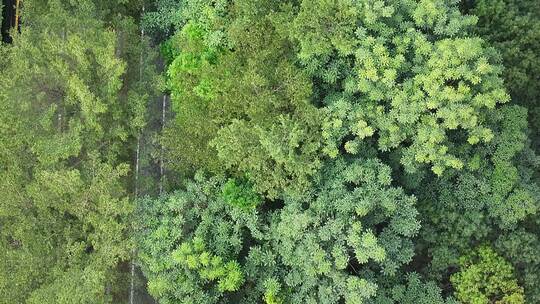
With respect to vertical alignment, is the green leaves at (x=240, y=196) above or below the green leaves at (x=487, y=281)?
above

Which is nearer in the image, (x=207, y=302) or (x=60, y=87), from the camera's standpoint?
(x=207, y=302)

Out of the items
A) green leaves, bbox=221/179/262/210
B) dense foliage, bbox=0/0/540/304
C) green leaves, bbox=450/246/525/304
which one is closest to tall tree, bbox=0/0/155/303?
dense foliage, bbox=0/0/540/304

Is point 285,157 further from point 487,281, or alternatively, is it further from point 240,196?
point 487,281

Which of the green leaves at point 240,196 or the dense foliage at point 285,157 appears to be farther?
the green leaves at point 240,196

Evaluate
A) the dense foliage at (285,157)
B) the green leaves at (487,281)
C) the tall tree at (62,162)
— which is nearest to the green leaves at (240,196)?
the dense foliage at (285,157)

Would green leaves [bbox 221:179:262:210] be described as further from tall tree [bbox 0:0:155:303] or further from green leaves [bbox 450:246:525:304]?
green leaves [bbox 450:246:525:304]

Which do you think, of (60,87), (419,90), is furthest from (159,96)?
(419,90)

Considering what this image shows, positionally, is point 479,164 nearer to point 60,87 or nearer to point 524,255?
point 524,255

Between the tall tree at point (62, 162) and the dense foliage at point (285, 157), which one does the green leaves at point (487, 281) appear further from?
the tall tree at point (62, 162)
